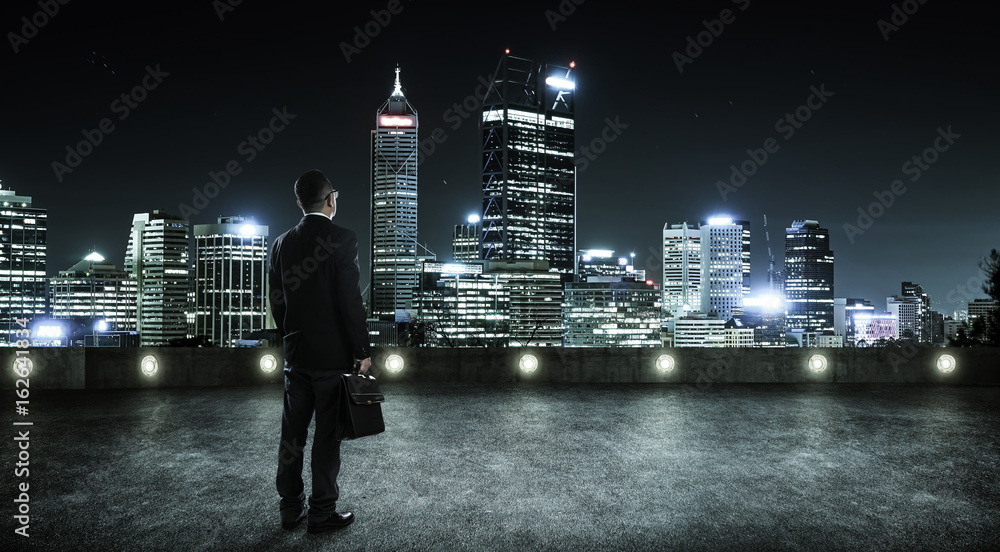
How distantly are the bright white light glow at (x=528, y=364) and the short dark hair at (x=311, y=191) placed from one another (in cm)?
690

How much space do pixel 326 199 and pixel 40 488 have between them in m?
3.02

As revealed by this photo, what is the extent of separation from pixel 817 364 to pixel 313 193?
9.79 m

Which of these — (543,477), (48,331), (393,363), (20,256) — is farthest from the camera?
(20,256)

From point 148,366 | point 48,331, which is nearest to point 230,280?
point 48,331

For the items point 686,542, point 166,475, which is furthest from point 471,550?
point 166,475

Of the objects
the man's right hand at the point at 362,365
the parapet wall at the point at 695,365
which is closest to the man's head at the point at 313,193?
the man's right hand at the point at 362,365

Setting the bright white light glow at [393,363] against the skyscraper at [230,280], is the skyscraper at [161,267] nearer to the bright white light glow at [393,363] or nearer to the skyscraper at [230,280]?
the skyscraper at [230,280]

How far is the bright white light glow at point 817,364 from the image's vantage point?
1012cm

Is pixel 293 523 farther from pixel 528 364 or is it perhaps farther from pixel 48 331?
pixel 48 331

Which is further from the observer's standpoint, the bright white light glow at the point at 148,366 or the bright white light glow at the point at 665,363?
the bright white light glow at the point at 665,363

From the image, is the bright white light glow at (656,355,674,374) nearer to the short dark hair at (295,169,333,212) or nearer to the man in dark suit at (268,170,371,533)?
the man in dark suit at (268,170,371,533)

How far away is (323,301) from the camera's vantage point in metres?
3.46

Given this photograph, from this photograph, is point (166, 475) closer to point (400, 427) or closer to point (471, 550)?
point (400, 427)

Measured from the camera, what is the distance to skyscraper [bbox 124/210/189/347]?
16175cm
